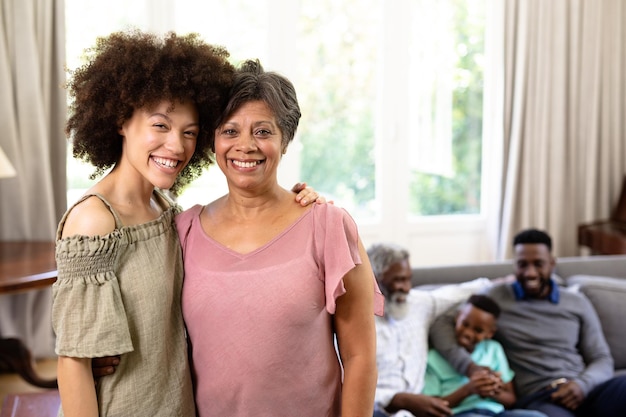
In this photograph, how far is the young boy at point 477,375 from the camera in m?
2.74

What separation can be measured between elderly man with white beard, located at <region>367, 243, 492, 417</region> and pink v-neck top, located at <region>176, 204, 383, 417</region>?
3.62 feet

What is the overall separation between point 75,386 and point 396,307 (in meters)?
1.66

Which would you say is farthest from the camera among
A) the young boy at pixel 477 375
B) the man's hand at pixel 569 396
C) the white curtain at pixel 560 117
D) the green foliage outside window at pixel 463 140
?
the green foliage outside window at pixel 463 140

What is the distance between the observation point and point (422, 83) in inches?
208

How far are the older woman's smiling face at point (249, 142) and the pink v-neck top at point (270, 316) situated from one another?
0.14 metres

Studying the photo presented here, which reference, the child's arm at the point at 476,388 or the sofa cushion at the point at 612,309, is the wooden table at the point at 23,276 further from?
the sofa cushion at the point at 612,309

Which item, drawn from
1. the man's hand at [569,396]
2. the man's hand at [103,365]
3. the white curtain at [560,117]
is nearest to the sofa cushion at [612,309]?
the man's hand at [569,396]

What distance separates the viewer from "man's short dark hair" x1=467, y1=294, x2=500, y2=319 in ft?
9.85

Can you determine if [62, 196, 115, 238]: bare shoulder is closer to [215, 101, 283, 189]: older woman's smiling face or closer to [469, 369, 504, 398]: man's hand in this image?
[215, 101, 283, 189]: older woman's smiling face

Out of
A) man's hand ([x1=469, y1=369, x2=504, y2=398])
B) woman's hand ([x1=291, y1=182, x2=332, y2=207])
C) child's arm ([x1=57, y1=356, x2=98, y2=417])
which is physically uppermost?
woman's hand ([x1=291, y1=182, x2=332, y2=207])

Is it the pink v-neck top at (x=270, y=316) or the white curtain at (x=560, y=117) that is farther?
the white curtain at (x=560, y=117)

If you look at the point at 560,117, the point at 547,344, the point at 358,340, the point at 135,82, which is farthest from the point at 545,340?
the point at 560,117

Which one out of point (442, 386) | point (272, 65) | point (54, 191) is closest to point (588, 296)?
point (442, 386)

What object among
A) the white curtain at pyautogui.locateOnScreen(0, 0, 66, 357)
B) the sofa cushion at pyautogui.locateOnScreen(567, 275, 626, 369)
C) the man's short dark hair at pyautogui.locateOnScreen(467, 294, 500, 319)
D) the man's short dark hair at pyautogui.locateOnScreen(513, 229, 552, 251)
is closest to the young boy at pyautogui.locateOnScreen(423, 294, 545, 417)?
the man's short dark hair at pyautogui.locateOnScreen(467, 294, 500, 319)
